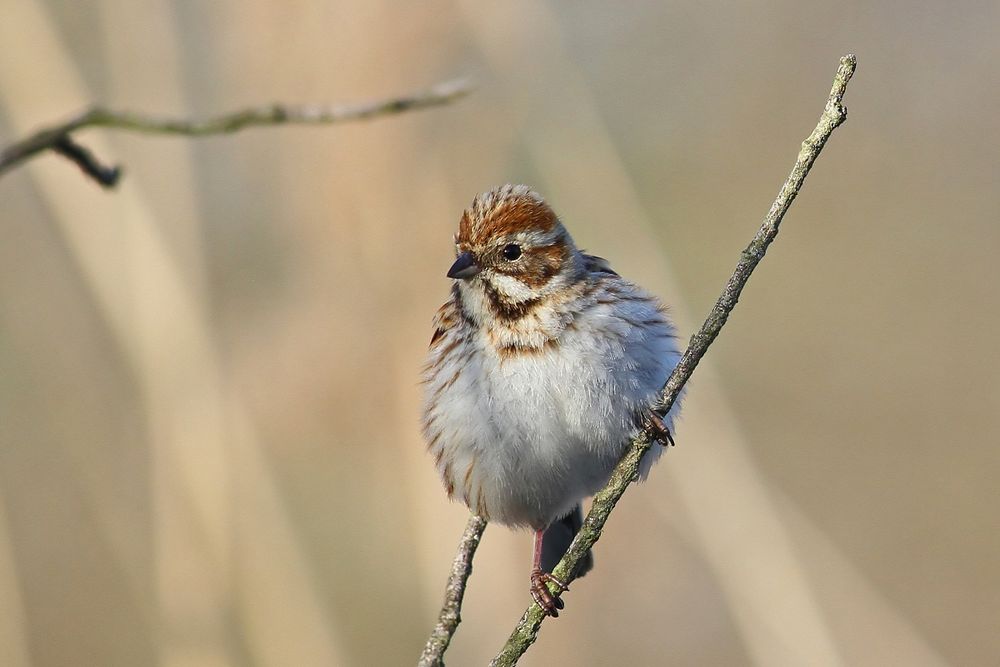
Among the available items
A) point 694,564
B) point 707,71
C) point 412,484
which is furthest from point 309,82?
point 707,71

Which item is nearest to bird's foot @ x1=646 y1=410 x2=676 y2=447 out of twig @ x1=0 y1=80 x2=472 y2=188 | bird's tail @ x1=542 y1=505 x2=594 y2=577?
bird's tail @ x1=542 y1=505 x2=594 y2=577

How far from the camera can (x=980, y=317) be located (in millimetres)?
7852

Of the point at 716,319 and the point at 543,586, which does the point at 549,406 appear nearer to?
the point at 543,586

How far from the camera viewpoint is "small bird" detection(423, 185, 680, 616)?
271cm

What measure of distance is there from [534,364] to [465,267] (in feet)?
0.96

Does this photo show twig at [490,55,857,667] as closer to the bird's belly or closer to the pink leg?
the pink leg

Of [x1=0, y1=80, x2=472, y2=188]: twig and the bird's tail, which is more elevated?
[x1=0, y1=80, x2=472, y2=188]: twig

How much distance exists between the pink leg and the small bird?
0.06ft

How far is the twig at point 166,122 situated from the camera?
107 centimetres

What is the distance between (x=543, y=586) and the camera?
103 inches

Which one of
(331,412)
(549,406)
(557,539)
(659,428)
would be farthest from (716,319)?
(331,412)

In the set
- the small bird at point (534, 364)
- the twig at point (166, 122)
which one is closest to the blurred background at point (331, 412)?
the small bird at point (534, 364)

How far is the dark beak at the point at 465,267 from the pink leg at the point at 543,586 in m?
0.75

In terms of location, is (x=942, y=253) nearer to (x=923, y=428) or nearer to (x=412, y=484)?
(x=923, y=428)
